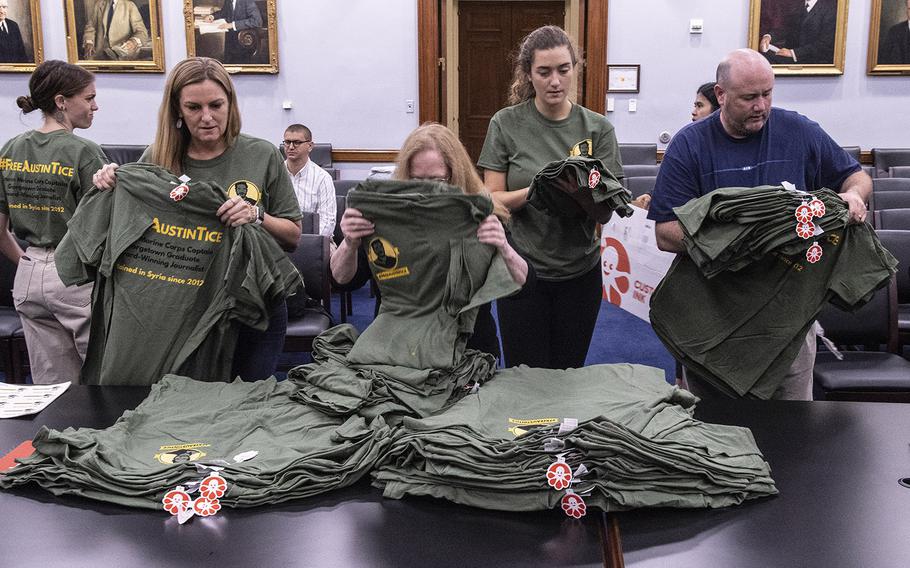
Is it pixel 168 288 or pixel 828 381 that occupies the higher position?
pixel 168 288

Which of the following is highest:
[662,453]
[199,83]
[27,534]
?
[199,83]

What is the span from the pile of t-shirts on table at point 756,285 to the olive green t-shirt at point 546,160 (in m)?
0.35

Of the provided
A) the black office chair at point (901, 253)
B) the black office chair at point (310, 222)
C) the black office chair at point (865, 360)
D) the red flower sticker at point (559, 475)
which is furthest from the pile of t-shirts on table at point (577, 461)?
the black office chair at point (310, 222)

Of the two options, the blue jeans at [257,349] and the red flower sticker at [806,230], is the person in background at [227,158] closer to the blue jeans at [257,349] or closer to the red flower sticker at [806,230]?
the blue jeans at [257,349]

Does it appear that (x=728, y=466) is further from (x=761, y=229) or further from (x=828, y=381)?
(x=828, y=381)

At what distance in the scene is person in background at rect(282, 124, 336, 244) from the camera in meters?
5.80

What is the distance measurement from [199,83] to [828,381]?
2.66 metres

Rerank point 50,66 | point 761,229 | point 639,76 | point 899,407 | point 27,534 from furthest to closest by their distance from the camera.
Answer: point 639,76, point 50,66, point 761,229, point 899,407, point 27,534

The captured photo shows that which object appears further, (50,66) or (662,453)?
(50,66)

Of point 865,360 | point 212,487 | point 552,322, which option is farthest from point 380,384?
point 865,360

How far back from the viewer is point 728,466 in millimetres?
1676

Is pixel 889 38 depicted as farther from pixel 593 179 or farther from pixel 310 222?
pixel 593 179

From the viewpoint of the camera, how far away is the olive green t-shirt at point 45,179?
10.8 ft

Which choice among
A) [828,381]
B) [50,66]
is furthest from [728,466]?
[50,66]
